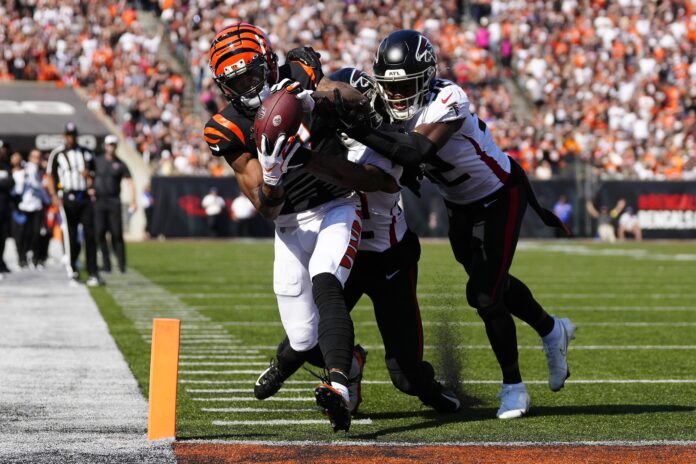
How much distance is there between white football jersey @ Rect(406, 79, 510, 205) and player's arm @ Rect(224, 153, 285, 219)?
685mm

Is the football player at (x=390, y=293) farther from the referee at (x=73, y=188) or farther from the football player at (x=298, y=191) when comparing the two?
the referee at (x=73, y=188)

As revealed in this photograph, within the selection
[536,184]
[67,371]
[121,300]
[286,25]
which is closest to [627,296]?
[121,300]

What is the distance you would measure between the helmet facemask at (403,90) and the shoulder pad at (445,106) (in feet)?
0.16

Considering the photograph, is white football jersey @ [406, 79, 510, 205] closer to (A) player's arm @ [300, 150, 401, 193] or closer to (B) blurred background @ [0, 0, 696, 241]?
(A) player's arm @ [300, 150, 401, 193]

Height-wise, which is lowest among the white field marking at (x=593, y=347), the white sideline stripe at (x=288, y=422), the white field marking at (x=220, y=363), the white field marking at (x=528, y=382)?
the white field marking at (x=593, y=347)

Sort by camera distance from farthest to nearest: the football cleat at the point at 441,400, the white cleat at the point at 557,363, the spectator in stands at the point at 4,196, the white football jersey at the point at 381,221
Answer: the spectator in stands at the point at 4,196 → the white cleat at the point at 557,363 → the football cleat at the point at 441,400 → the white football jersey at the point at 381,221

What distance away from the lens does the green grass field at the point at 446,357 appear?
528 centimetres

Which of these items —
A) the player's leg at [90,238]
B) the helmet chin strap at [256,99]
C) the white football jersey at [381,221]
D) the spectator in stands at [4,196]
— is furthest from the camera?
the spectator in stands at [4,196]

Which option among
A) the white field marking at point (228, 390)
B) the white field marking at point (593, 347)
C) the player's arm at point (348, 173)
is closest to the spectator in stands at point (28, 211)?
the white field marking at point (593, 347)

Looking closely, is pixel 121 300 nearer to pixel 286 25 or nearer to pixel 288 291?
pixel 288 291

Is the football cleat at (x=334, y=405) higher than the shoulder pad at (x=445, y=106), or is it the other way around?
the shoulder pad at (x=445, y=106)

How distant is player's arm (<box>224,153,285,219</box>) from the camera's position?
193 inches

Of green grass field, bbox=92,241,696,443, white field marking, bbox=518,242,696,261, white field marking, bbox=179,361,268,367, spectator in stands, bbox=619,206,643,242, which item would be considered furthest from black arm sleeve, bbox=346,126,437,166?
spectator in stands, bbox=619,206,643,242

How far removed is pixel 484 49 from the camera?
30375 millimetres
